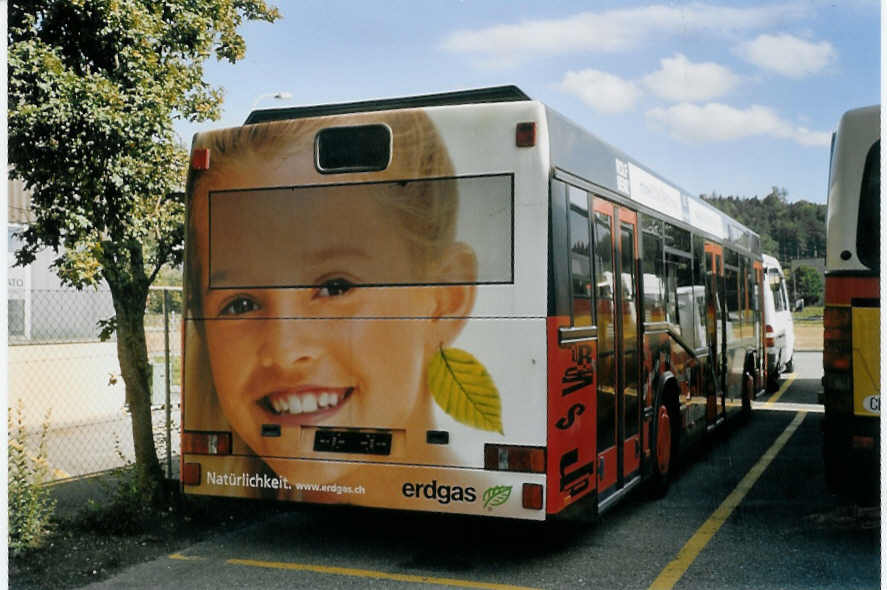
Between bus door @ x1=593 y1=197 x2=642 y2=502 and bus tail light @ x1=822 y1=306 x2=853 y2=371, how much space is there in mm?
1421

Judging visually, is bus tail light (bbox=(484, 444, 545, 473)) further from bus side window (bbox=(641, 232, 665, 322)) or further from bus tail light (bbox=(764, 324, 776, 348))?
bus tail light (bbox=(764, 324, 776, 348))

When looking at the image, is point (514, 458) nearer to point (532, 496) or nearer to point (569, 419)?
point (532, 496)

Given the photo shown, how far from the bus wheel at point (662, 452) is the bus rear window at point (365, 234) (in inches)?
121

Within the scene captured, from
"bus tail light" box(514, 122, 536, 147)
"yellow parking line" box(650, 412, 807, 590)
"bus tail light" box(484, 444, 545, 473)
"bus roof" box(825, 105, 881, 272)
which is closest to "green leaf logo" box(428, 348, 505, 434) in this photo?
"bus tail light" box(484, 444, 545, 473)

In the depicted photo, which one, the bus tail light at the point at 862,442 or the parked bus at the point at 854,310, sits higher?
the parked bus at the point at 854,310

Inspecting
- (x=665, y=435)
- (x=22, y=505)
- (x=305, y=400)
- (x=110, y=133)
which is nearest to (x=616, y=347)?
(x=665, y=435)

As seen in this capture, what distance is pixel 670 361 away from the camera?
8641 mm

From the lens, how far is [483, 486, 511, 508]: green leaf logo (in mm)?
5664

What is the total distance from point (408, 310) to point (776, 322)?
14.9 metres

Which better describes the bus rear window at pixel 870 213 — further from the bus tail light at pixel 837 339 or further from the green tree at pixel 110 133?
the green tree at pixel 110 133

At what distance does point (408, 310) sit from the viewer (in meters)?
5.97

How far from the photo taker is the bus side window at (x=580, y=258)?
6.02 m

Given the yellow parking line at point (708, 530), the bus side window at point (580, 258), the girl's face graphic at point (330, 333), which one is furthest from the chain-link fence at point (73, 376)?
the yellow parking line at point (708, 530)

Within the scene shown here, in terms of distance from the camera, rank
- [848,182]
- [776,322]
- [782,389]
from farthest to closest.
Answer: [782,389]
[776,322]
[848,182]
